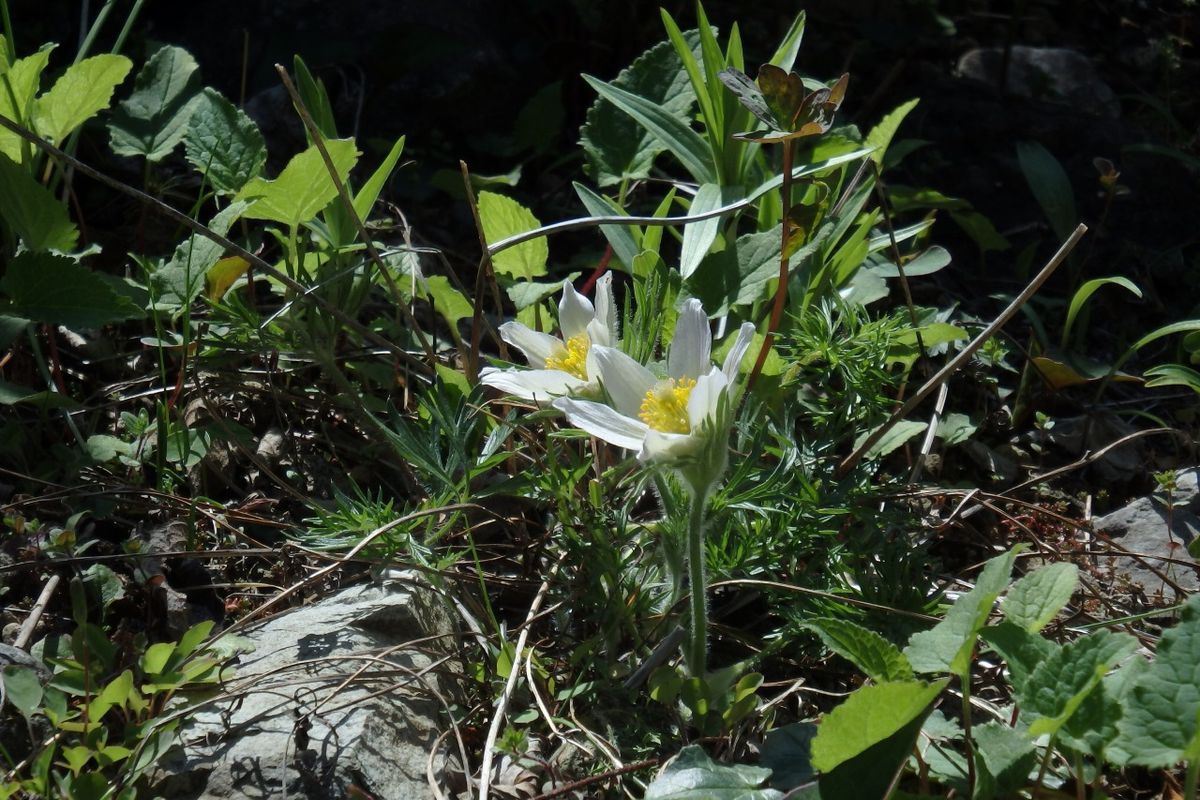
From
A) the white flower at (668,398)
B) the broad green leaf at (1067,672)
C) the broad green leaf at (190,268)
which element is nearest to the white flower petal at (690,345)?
the white flower at (668,398)

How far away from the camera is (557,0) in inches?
148

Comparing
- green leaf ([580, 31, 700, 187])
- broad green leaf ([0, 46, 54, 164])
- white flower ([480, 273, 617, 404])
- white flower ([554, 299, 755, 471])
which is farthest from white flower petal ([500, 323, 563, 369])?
broad green leaf ([0, 46, 54, 164])

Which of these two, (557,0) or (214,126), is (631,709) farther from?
(557,0)

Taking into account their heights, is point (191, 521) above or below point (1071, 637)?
above

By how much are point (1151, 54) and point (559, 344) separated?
3.46 m

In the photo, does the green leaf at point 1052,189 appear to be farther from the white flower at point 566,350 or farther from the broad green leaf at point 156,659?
the broad green leaf at point 156,659

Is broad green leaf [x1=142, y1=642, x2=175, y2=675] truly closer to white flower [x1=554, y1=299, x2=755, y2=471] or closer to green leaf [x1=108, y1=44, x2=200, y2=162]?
white flower [x1=554, y1=299, x2=755, y2=471]

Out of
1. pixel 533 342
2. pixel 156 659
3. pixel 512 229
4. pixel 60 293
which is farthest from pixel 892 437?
pixel 60 293

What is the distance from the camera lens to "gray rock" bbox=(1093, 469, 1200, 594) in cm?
222

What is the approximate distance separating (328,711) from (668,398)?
72cm

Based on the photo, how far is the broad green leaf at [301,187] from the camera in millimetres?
2178

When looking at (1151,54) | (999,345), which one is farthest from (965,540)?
(1151,54)

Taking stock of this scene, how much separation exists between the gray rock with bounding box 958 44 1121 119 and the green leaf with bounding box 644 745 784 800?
3208 millimetres

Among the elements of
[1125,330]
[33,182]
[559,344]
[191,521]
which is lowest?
[1125,330]
